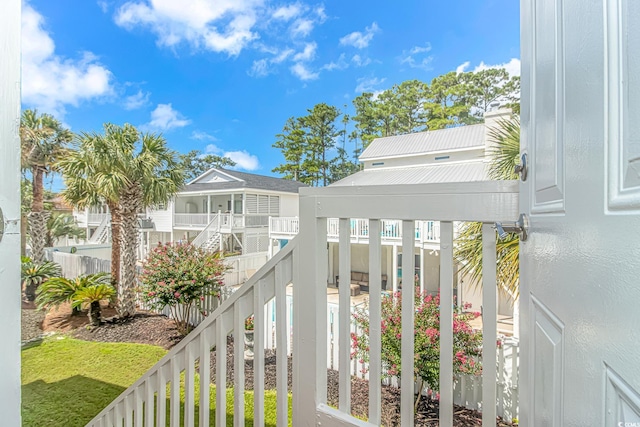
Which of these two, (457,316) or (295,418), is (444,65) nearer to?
(457,316)

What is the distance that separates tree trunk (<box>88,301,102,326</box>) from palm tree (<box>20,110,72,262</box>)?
913 mm

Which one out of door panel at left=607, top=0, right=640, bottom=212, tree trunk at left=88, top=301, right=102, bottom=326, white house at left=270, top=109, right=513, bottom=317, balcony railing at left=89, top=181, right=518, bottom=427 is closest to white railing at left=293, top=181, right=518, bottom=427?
balcony railing at left=89, top=181, right=518, bottom=427

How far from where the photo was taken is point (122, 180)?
3617 mm

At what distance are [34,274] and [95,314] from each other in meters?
0.80

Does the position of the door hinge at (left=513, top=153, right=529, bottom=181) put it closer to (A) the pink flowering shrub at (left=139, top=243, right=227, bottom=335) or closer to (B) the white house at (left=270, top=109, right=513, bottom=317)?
(B) the white house at (left=270, top=109, right=513, bottom=317)

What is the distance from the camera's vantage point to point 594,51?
26 centimetres

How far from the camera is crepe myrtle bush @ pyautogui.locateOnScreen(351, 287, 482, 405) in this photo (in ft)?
5.25

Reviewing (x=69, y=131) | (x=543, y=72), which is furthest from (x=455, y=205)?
(x=69, y=131)

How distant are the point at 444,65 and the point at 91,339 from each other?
515 centimetres

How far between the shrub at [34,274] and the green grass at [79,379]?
0.73 metres

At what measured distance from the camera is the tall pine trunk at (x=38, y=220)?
3160 mm

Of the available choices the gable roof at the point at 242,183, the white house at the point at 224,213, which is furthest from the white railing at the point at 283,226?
the gable roof at the point at 242,183

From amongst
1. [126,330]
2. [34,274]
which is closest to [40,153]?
[34,274]

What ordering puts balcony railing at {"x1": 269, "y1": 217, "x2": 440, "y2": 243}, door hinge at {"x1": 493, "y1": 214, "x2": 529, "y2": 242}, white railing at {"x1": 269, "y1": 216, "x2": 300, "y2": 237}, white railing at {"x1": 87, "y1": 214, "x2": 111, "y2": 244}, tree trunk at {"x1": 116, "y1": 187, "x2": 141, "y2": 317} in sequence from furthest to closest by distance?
white railing at {"x1": 87, "y1": 214, "x2": 111, "y2": 244} < white railing at {"x1": 269, "y1": 216, "x2": 300, "y2": 237} < tree trunk at {"x1": 116, "y1": 187, "x2": 141, "y2": 317} < balcony railing at {"x1": 269, "y1": 217, "x2": 440, "y2": 243} < door hinge at {"x1": 493, "y1": 214, "x2": 529, "y2": 242}
